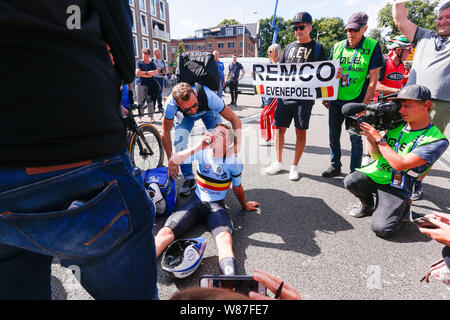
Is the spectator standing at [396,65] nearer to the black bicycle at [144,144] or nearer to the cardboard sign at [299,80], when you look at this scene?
the cardboard sign at [299,80]

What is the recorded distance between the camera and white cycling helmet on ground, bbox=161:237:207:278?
1841 millimetres

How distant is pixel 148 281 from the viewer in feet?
2.89

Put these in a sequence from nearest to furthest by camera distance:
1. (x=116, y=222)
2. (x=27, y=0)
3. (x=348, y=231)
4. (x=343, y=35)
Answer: (x=27, y=0) → (x=116, y=222) → (x=348, y=231) → (x=343, y=35)

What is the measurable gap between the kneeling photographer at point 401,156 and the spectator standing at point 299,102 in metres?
1.16

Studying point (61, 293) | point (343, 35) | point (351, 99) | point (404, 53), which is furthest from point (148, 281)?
point (343, 35)

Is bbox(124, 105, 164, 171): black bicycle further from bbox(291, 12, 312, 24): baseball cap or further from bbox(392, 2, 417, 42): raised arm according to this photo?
bbox(392, 2, 417, 42): raised arm

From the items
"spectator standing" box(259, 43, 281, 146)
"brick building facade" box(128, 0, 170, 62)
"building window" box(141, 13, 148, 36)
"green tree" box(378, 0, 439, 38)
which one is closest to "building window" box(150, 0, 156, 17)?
"brick building facade" box(128, 0, 170, 62)

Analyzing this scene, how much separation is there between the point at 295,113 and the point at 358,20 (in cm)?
140

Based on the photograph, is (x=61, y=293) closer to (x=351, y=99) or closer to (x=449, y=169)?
(x=351, y=99)

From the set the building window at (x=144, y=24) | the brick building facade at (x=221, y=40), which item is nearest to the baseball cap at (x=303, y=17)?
the building window at (x=144, y=24)

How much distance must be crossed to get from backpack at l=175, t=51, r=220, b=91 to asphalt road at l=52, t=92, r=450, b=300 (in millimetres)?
1514

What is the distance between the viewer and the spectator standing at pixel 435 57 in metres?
2.75

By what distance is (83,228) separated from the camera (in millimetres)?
715

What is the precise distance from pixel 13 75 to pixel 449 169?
569 cm
